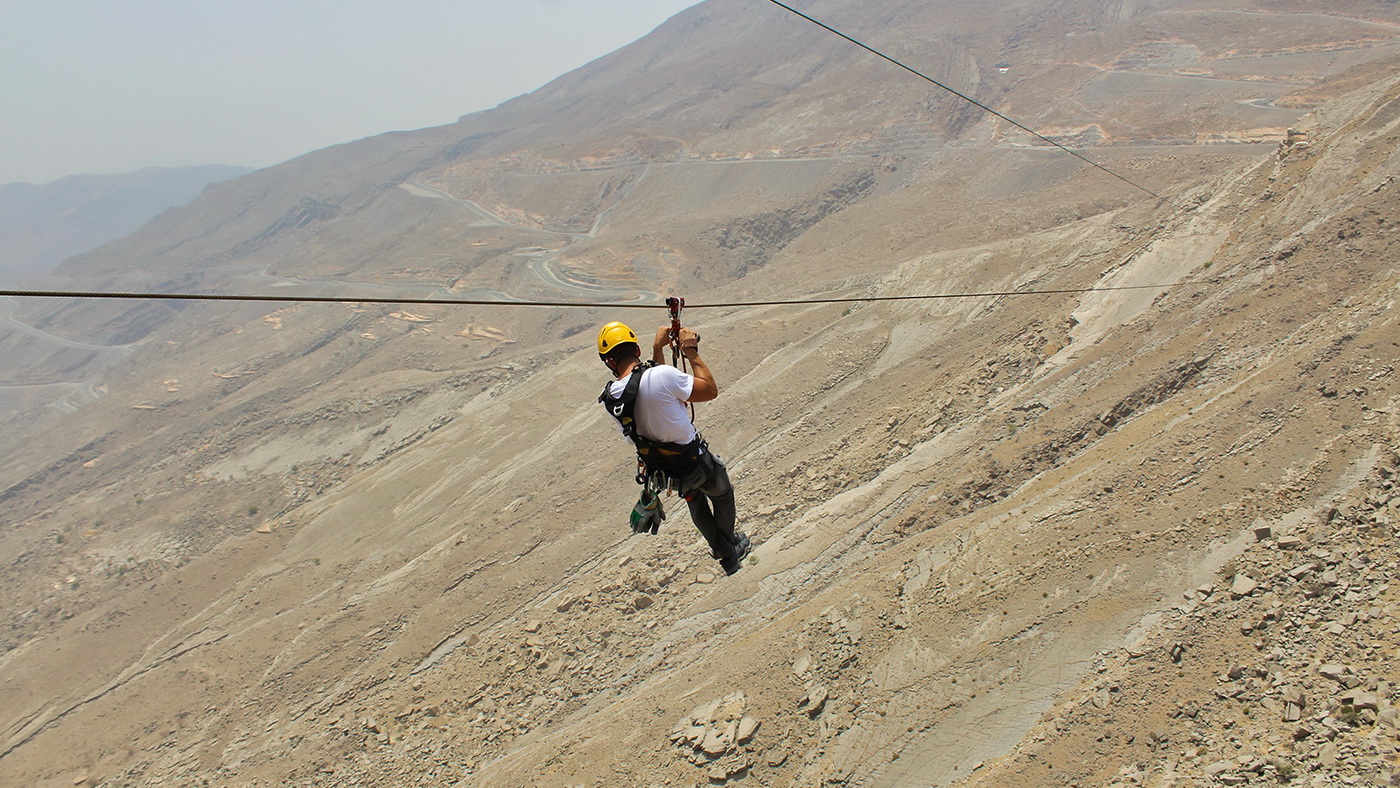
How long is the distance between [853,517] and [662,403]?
349 inches

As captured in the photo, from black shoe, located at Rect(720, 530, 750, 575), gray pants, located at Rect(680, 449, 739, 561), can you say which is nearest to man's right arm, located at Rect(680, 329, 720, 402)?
gray pants, located at Rect(680, 449, 739, 561)

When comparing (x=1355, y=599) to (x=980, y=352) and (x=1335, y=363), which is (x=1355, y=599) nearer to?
(x=1335, y=363)

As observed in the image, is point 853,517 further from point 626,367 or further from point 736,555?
point 626,367

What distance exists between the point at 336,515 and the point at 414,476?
2543 mm

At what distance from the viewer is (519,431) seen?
2428 cm

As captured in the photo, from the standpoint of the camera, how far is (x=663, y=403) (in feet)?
16.6

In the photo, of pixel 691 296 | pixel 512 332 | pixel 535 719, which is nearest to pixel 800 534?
pixel 535 719

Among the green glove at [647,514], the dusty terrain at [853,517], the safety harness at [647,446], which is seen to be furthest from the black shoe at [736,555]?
Result: the dusty terrain at [853,517]

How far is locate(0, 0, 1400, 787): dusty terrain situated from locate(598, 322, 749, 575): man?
404 cm

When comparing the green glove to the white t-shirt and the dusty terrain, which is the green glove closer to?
the white t-shirt

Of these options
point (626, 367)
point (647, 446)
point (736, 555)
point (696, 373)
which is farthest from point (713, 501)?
point (626, 367)

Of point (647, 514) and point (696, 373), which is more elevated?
point (696, 373)

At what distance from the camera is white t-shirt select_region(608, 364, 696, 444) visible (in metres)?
4.98

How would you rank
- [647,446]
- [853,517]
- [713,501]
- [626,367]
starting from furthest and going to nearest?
1. [853,517]
2. [713,501]
3. [647,446]
4. [626,367]
